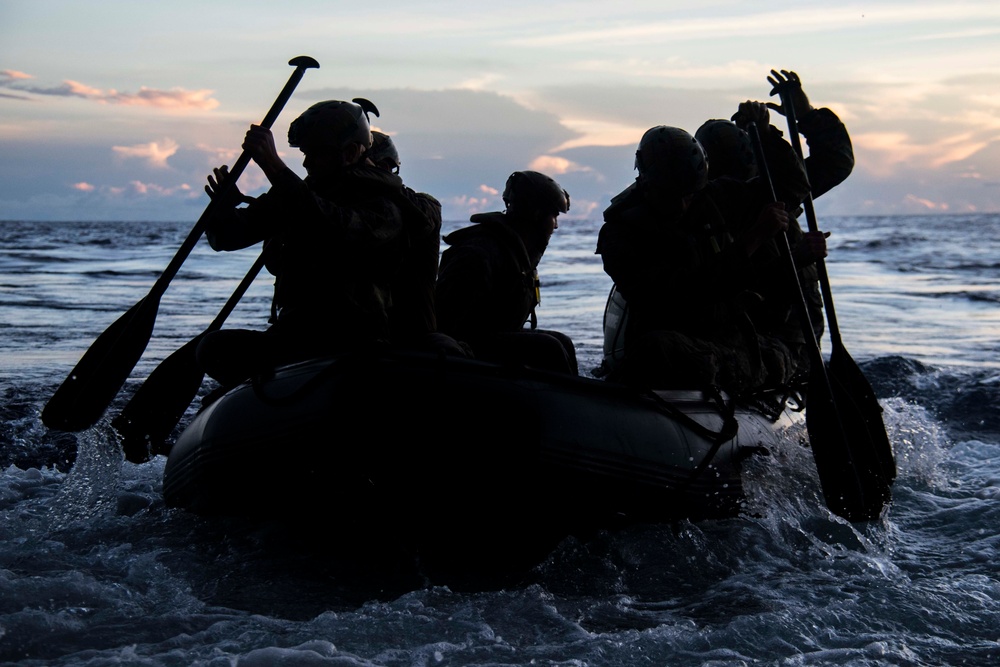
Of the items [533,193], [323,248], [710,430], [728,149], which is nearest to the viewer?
[323,248]

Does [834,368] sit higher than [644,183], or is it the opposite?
[644,183]

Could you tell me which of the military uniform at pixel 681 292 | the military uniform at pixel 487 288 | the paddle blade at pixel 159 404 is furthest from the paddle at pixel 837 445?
the paddle blade at pixel 159 404

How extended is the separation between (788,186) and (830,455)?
2172mm

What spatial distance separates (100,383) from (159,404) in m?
0.44

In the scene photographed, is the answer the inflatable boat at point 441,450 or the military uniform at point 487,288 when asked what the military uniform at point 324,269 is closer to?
→ the inflatable boat at point 441,450

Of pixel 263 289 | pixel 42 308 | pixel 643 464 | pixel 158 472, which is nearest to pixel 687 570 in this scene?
pixel 643 464

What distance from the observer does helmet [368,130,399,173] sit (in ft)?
23.4

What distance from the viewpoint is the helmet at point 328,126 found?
5336 millimetres

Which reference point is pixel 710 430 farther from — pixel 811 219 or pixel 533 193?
pixel 811 219

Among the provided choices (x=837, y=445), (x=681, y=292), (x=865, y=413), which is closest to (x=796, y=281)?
(x=681, y=292)

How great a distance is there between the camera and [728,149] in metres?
7.97

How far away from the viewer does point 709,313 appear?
6594mm

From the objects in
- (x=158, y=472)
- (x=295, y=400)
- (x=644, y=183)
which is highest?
(x=644, y=183)

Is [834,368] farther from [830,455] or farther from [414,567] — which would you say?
[414,567]
